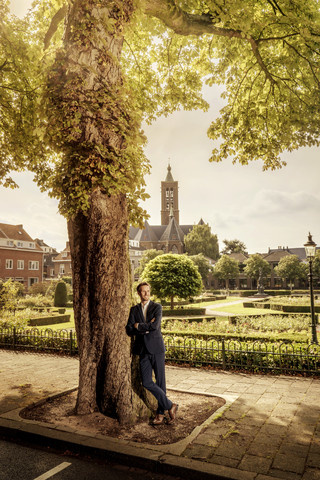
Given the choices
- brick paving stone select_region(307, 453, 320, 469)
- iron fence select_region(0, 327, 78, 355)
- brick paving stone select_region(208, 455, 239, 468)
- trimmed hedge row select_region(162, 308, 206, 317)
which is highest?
brick paving stone select_region(208, 455, 239, 468)

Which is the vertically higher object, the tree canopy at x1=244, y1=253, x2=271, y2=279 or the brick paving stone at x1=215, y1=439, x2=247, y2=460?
the tree canopy at x1=244, y1=253, x2=271, y2=279

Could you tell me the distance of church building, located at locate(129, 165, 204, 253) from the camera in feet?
279

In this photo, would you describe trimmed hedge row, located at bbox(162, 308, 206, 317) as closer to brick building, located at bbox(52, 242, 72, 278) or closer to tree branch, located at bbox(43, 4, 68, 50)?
tree branch, located at bbox(43, 4, 68, 50)

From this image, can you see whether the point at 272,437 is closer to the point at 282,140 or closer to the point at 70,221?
the point at 70,221

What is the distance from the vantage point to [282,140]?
30.1 feet

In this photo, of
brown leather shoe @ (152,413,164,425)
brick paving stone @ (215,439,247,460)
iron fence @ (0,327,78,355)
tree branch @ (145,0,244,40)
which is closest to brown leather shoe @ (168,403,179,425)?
brown leather shoe @ (152,413,164,425)

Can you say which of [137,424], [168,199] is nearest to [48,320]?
[137,424]

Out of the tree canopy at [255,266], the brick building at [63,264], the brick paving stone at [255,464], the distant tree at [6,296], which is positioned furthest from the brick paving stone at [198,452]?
the brick building at [63,264]

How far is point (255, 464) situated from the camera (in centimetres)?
392

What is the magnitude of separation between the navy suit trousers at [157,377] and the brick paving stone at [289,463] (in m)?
1.65

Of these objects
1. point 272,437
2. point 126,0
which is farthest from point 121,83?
point 272,437

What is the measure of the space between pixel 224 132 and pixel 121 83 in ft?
16.9

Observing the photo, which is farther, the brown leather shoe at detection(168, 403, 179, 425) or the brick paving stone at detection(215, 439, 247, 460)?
the brown leather shoe at detection(168, 403, 179, 425)

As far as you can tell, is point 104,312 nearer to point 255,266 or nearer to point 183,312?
point 183,312
